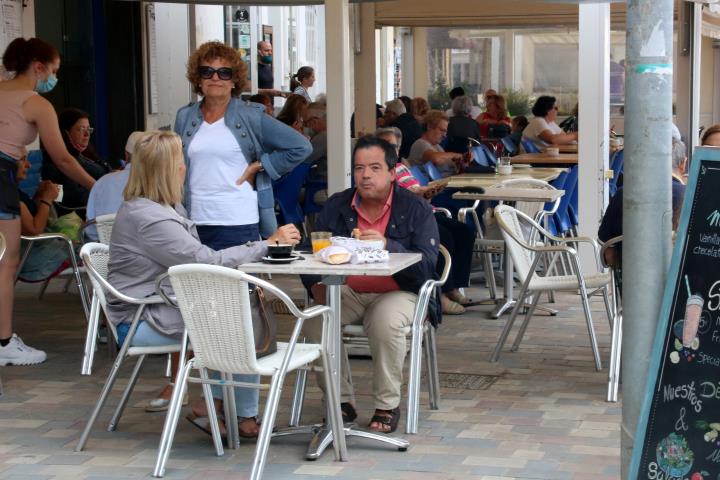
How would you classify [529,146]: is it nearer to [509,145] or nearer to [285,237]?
[509,145]

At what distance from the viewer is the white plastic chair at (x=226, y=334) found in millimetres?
4496

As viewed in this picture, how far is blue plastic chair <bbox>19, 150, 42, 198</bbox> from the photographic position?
828cm

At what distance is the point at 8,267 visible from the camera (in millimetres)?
6793

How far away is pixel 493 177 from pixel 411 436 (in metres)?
4.84

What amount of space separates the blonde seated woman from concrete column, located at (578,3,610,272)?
4.90 metres

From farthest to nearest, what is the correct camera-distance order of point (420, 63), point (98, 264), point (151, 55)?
1. point (420, 63)
2. point (151, 55)
3. point (98, 264)

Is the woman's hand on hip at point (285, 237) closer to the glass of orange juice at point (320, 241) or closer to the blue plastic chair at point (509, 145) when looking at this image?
the glass of orange juice at point (320, 241)

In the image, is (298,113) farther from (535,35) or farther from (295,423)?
(535,35)

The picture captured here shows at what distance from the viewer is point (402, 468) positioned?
4898 mm

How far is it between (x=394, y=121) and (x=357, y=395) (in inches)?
349

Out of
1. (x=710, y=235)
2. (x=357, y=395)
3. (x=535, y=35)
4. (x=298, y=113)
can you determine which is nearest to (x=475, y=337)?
(x=357, y=395)

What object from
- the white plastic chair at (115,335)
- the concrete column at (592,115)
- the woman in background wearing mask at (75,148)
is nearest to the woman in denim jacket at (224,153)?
the white plastic chair at (115,335)

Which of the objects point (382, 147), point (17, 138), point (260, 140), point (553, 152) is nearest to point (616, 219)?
point (382, 147)

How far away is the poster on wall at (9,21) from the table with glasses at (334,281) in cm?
539
